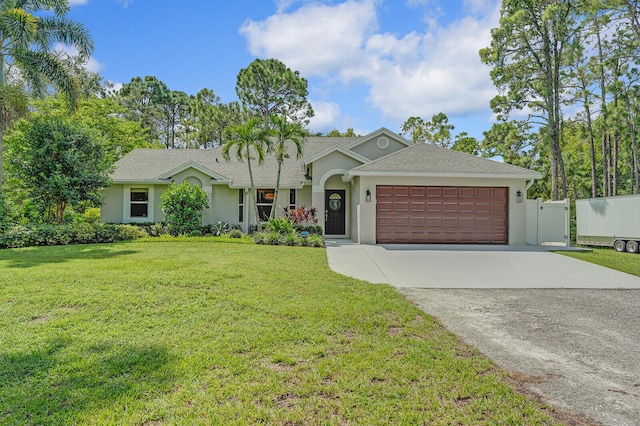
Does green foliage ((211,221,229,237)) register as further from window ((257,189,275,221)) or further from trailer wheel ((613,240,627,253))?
trailer wheel ((613,240,627,253))

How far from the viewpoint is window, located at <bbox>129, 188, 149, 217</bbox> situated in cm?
1773

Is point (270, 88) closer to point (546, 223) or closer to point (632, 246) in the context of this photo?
point (546, 223)

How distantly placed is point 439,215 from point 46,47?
18.7m

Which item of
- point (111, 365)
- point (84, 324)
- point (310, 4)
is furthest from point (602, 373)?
point (310, 4)

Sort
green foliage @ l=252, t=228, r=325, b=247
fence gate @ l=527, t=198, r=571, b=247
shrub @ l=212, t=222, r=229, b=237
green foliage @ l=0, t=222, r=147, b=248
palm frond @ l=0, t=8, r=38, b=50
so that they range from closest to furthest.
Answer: green foliage @ l=0, t=222, r=147, b=248, green foliage @ l=252, t=228, r=325, b=247, palm frond @ l=0, t=8, r=38, b=50, fence gate @ l=527, t=198, r=571, b=247, shrub @ l=212, t=222, r=229, b=237

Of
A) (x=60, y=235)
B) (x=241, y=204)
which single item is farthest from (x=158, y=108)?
(x=60, y=235)

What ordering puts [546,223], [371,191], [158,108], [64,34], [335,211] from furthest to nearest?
1. [158,108]
2. [335,211]
3. [64,34]
4. [546,223]
5. [371,191]

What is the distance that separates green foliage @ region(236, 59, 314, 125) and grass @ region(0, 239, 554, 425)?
27661 millimetres

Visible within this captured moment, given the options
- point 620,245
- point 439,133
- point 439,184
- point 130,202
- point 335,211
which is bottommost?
point 620,245

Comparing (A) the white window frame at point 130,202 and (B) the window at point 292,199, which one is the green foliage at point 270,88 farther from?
(A) the white window frame at point 130,202

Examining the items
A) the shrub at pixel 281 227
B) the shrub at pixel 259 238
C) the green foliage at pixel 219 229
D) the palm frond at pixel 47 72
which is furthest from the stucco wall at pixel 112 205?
the shrub at pixel 281 227

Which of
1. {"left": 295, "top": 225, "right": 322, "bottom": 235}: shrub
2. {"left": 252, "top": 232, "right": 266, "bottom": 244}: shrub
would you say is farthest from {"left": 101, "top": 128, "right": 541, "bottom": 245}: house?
{"left": 252, "top": 232, "right": 266, "bottom": 244}: shrub

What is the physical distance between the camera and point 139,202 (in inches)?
701

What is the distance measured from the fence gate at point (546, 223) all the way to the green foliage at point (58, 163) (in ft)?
60.4
